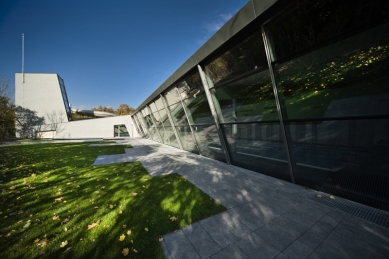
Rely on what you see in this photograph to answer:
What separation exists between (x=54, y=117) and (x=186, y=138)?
35851 millimetres

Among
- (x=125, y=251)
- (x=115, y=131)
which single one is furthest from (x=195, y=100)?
(x=115, y=131)

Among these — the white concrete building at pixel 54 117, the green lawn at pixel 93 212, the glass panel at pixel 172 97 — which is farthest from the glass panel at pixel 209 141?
the white concrete building at pixel 54 117

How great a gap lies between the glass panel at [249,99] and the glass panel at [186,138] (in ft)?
13.5

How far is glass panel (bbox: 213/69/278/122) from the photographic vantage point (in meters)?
5.41

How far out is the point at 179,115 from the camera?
11.3 m

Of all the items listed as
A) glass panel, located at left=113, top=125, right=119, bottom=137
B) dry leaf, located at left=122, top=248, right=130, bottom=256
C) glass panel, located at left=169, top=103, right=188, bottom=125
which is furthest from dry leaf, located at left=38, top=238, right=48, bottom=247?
glass panel, located at left=113, top=125, right=119, bottom=137

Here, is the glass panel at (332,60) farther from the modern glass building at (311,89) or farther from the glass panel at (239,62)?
the glass panel at (239,62)

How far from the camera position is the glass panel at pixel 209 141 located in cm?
825

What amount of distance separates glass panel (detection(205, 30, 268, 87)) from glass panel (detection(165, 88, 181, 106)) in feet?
12.4

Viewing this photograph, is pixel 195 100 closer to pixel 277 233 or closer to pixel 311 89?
pixel 311 89

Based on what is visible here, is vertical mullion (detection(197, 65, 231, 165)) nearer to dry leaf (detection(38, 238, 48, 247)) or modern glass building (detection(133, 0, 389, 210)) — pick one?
modern glass building (detection(133, 0, 389, 210))

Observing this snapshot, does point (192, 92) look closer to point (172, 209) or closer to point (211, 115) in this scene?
point (211, 115)

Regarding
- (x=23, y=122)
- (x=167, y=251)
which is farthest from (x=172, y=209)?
(x=23, y=122)

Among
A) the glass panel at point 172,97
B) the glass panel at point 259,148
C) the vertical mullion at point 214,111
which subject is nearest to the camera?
the glass panel at point 259,148
